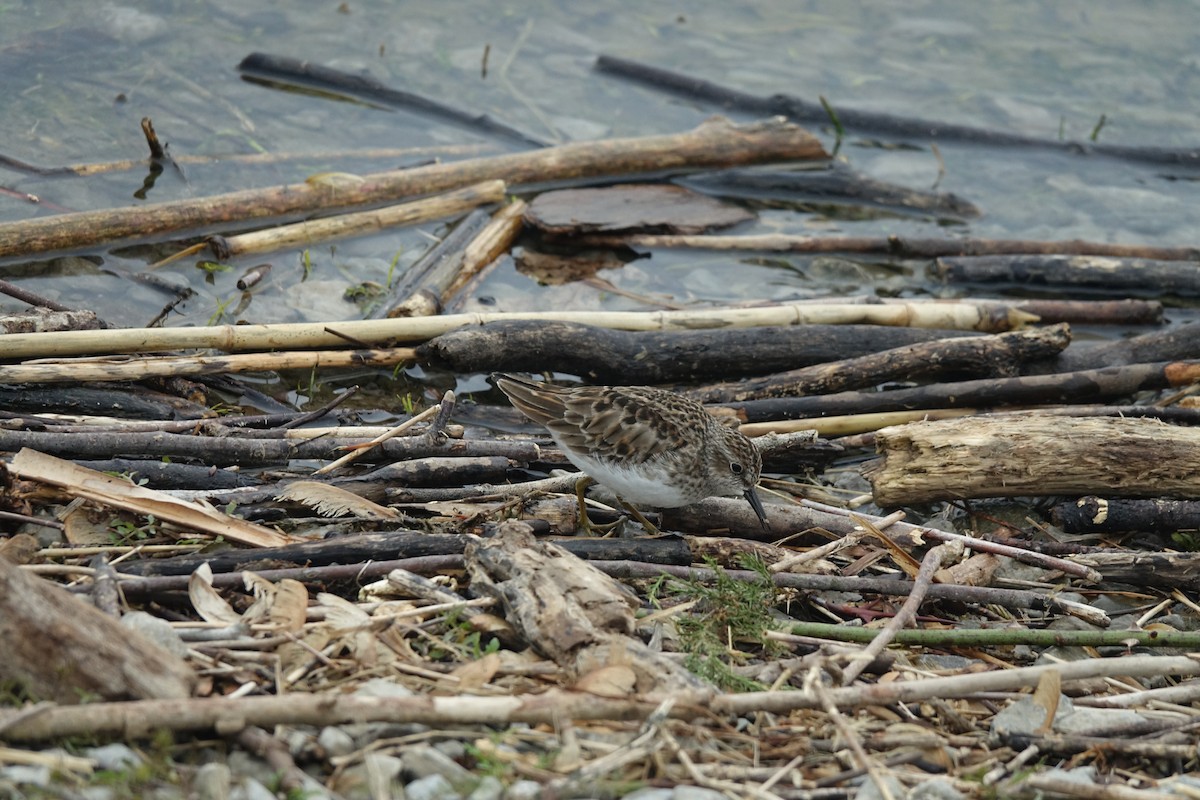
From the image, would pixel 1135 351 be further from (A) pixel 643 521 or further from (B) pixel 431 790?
(B) pixel 431 790

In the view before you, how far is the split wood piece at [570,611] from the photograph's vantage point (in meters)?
4.70

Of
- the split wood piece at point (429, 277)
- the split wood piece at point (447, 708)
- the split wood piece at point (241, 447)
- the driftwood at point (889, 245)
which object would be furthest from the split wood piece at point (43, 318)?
the driftwood at point (889, 245)

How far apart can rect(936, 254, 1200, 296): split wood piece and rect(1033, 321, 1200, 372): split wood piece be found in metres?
1.78

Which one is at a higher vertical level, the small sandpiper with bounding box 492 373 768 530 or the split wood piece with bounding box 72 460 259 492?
the small sandpiper with bounding box 492 373 768 530

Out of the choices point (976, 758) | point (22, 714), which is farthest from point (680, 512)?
point (22, 714)

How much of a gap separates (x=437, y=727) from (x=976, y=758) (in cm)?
218

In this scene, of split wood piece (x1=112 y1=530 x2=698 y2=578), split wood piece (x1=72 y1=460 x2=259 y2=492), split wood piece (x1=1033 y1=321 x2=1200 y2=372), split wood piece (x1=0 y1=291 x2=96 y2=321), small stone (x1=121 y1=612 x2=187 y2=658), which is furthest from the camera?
split wood piece (x1=1033 y1=321 x2=1200 y2=372)

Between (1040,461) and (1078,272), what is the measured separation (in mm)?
4521

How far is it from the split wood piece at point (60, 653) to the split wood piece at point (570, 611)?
147 cm

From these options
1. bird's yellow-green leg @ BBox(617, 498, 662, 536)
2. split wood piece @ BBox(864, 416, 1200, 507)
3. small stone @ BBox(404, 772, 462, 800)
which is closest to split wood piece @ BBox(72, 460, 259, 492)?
bird's yellow-green leg @ BBox(617, 498, 662, 536)

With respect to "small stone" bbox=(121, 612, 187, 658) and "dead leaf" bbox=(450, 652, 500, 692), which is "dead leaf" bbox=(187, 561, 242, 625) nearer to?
"small stone" bbox=(121, 612, 187, 658)

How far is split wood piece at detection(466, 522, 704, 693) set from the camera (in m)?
4.70

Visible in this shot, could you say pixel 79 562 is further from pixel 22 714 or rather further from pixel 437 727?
pixel 437 727

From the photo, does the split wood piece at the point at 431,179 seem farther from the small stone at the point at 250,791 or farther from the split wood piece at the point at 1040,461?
the small stone at the point at 250,791
